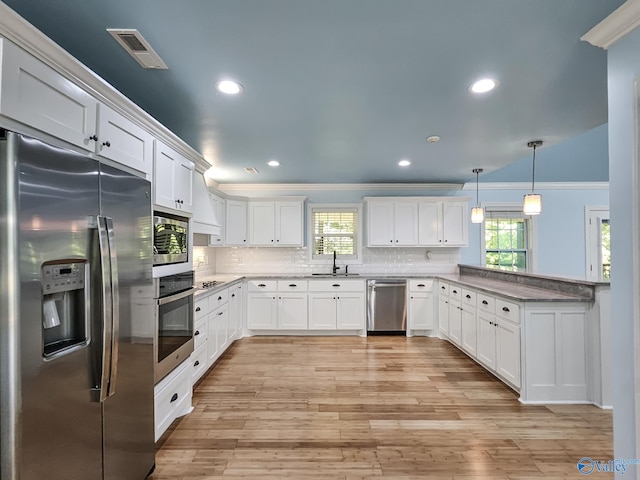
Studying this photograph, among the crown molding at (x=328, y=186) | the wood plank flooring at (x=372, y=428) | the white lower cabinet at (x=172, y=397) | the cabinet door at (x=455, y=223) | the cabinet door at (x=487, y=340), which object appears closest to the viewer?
the wood plank flooring at (x=372, y=428)

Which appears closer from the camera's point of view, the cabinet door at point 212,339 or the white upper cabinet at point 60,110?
the white upper cabinet at point 60,110

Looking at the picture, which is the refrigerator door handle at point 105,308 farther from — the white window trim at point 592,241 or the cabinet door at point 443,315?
the white window trim at point 592,241

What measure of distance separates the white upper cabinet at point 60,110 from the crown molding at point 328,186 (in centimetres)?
354

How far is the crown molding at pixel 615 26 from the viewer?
1.39 metres

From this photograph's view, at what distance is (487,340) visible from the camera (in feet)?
Answer: 10.9

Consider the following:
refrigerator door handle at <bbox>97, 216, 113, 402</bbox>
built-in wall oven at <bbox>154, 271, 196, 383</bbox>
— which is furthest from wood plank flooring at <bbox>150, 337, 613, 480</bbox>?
refrigerator door handle at <bbox>97, 216, 113, 402</bbox>

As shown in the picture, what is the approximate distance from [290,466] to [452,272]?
446 cm

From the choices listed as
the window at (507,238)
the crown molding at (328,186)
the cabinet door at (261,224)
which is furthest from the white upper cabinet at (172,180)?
the window at (507,238)

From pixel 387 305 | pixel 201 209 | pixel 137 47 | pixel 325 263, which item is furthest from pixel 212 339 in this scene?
pixel 137 47

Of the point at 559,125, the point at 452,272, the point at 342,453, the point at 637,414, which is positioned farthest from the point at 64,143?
the point at 452,272

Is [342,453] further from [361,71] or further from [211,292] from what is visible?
[361,71]

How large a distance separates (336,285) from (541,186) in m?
4.28

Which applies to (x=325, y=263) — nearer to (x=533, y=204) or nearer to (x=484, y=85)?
(x=533, y=204)

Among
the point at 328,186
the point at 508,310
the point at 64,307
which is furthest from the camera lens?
the point at 328,186
